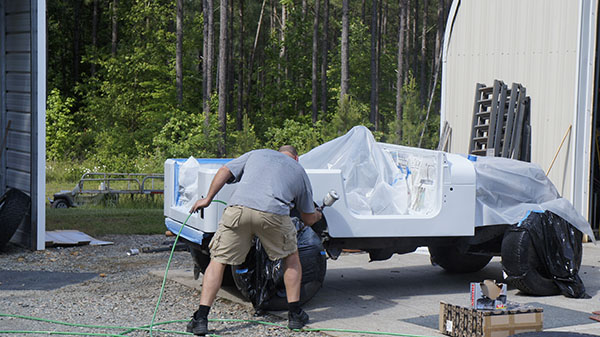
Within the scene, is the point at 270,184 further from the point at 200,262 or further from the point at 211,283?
the point at 200,262

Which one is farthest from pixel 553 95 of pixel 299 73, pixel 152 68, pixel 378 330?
pixel 299 73

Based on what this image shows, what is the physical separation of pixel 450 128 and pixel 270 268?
850 cm

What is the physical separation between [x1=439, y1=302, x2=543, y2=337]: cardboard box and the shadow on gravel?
4.51 metres

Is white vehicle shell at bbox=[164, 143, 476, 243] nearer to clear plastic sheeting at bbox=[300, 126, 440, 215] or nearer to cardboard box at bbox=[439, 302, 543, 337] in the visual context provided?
clear plastic sheeting at bbox=[300, 126, 440, 215]

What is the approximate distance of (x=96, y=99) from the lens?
3756cm

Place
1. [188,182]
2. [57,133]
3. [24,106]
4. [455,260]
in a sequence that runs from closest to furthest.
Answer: [188,182] → [455,260] → [24,106] → [57,133]

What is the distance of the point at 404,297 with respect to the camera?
8445mm

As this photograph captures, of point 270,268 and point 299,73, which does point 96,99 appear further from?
point 270,268

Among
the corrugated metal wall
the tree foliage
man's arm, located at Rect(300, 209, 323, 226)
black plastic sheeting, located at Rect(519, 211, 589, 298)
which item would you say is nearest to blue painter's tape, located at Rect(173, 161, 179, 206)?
man's arm, located at Rect(300, 209, 323, 226)

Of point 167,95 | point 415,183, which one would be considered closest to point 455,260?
point 415,183

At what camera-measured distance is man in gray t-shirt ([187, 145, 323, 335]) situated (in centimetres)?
664

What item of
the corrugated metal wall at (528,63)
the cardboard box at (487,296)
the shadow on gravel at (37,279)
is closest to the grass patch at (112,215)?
the shadow on gravel at (37,279)

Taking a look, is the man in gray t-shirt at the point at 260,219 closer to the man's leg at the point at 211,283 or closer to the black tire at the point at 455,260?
the man's leg at the point at 211,283

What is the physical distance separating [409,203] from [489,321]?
2366 mm
